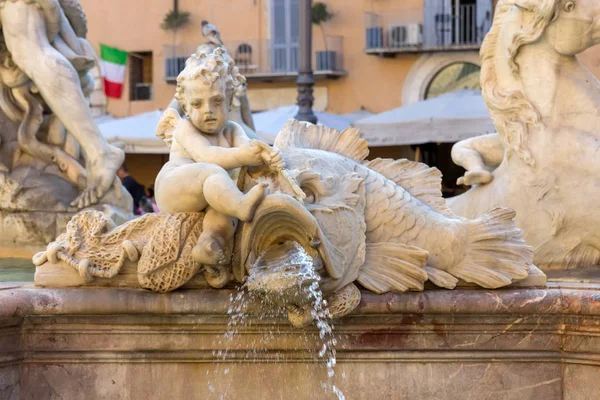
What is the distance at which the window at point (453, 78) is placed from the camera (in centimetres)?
2912

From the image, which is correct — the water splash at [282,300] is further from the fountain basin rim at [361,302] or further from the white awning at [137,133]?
the white awning at [137,133]

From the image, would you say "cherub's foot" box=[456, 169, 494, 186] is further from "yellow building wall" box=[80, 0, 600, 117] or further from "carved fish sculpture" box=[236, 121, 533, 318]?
"yellow building wall" box=[80, 0, 600, 117]

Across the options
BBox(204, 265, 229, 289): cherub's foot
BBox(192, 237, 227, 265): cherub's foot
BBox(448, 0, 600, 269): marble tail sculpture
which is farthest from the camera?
BBox(448, 0, 600, 269): marble tail sculpture

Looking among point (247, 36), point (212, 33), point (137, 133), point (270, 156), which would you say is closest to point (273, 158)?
point (270, 156)

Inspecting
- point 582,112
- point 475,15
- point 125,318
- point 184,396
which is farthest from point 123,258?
point 475,15

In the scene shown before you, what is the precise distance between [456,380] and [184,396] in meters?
Answer: 0.83

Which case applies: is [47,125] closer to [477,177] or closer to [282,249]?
[477,177]

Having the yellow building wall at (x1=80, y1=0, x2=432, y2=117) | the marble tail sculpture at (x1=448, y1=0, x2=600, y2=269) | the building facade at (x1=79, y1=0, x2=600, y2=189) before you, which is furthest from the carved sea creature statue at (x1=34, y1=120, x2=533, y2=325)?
the yellow building wall at (x1=80, y1=0, x2=432, y2=117)

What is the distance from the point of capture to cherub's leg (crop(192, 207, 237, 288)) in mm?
4012

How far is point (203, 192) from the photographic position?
4.01m

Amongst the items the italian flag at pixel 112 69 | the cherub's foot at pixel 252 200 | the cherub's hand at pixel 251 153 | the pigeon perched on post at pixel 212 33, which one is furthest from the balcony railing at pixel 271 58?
the cherub's foot at pixel 252 200

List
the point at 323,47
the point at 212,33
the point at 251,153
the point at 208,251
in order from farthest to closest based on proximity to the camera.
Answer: the point at 323,47 < the point at 212,33 < the point at 251,153 < the point at 208,251

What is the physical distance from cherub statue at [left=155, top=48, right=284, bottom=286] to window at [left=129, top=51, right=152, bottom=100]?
27.8 m

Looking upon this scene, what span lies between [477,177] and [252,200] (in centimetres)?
239
